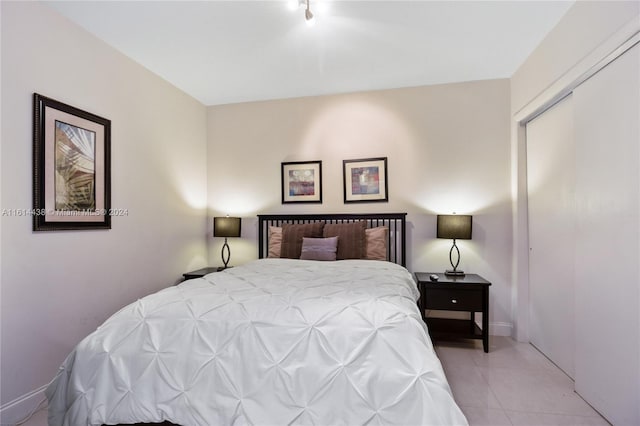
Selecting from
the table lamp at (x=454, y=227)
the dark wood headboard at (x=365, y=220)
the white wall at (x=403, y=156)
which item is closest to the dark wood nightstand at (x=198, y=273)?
the white wall at (x=403, y=156)

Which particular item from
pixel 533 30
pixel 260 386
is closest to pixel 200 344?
pixel 260 386

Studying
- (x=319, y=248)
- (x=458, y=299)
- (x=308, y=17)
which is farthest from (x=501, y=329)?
(x=308, y=17)

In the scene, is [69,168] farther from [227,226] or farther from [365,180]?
[365,180]

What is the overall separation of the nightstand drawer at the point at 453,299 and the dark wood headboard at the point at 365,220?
0.52 m

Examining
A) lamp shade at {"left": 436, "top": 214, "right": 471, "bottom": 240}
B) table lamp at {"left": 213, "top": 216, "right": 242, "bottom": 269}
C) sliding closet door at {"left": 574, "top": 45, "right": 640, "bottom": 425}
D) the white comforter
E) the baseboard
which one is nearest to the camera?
the white comforter

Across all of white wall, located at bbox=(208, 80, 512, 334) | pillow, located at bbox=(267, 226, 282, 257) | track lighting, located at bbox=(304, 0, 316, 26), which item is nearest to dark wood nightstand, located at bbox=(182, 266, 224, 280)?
white wall, located at bbox=(208, 80, 512, 334)

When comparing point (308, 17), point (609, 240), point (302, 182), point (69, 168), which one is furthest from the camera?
point (302, 182)

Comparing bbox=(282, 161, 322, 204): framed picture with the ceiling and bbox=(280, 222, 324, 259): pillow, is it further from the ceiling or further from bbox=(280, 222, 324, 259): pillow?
the ceiling

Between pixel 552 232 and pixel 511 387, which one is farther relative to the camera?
pixel 552 232

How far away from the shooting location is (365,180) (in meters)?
3.65

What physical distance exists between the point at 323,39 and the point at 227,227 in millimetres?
2314

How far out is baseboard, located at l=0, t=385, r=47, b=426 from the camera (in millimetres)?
1851

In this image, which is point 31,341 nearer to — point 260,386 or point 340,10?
point 260,386

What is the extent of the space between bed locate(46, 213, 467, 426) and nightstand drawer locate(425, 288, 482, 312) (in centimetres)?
151
